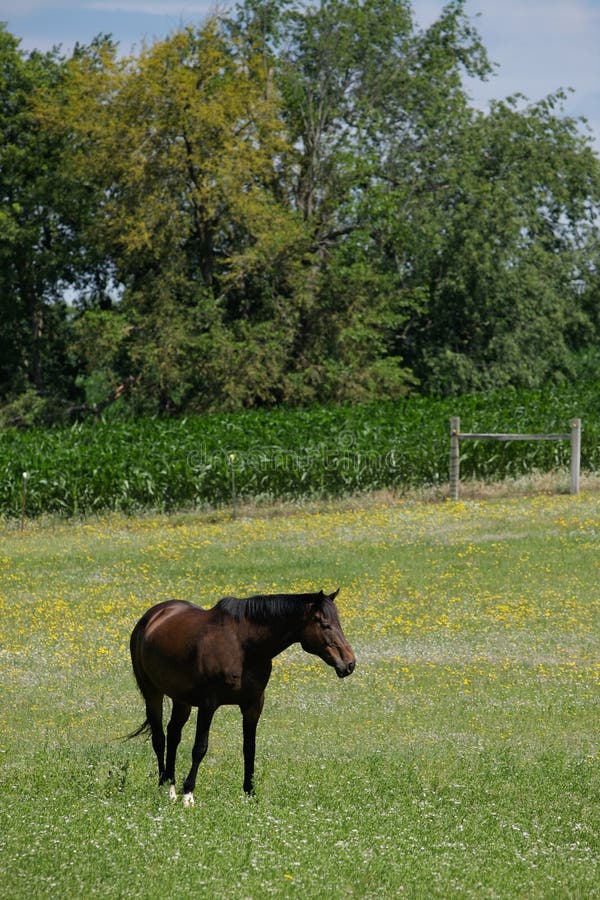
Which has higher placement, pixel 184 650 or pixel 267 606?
pixel 267 606

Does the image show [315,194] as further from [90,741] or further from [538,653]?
[90,741]

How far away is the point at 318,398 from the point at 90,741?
31.1m

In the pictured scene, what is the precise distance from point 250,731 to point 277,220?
33417mm

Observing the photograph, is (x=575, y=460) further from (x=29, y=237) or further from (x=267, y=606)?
(x=29, y=237)

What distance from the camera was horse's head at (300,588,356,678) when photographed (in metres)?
8.55

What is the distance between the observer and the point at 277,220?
40938 millimetres

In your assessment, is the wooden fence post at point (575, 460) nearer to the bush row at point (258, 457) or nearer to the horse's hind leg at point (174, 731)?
the bush row at point (258, 457)

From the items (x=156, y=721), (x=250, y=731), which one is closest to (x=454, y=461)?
(x=156, y=721)

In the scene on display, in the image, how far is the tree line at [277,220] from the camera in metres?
39.9

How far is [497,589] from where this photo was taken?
63.6 feet

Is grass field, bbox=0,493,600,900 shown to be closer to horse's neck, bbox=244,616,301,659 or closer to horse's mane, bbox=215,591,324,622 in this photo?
horse's neck, bbox=244,616,301,659

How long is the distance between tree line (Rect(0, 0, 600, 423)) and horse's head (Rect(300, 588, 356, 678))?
Result: 3090 centimetres

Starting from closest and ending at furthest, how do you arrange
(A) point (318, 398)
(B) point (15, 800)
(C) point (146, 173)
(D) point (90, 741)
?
(B) point (15, 800) → (D) point (90, 741) → (C) point (146, 173) → (A) point (318, 398)

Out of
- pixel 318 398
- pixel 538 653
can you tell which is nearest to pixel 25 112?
pixel 318 398
